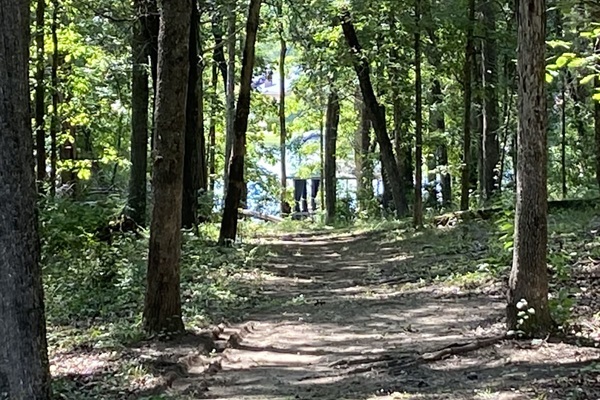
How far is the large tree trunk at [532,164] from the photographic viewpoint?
6.32 m

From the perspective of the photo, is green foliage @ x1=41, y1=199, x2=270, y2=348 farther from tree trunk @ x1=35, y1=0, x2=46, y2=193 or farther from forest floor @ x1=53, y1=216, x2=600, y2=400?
tree trunk @ x1=35, y1=0, x2=46, y2=193

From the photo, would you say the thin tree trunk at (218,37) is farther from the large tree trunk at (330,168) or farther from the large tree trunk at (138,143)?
the large tree trunk at (330,168)

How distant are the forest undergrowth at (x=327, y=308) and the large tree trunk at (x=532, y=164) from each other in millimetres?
355

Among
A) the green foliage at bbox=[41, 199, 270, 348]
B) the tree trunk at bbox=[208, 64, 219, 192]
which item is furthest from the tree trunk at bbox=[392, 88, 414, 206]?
the tree trunk at bbox=[208, 64, 219, 192]

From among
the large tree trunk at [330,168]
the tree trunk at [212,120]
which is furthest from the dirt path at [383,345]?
the tree trunk at [212,120]

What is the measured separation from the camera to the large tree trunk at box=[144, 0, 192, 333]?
24.3ft

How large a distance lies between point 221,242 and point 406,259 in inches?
161

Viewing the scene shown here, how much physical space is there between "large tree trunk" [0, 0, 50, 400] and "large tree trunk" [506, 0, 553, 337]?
159 inches

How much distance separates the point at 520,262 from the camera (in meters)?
6.39

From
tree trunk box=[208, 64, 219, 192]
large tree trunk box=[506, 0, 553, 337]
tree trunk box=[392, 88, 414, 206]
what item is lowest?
large tree trunk box=[506, 0, 553, 337]

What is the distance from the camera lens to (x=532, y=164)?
20.8 feet

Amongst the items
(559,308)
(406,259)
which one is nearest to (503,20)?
(406,259)

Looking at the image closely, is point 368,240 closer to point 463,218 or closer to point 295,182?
point 463,218

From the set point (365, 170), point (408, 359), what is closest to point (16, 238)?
point (408, 359)
